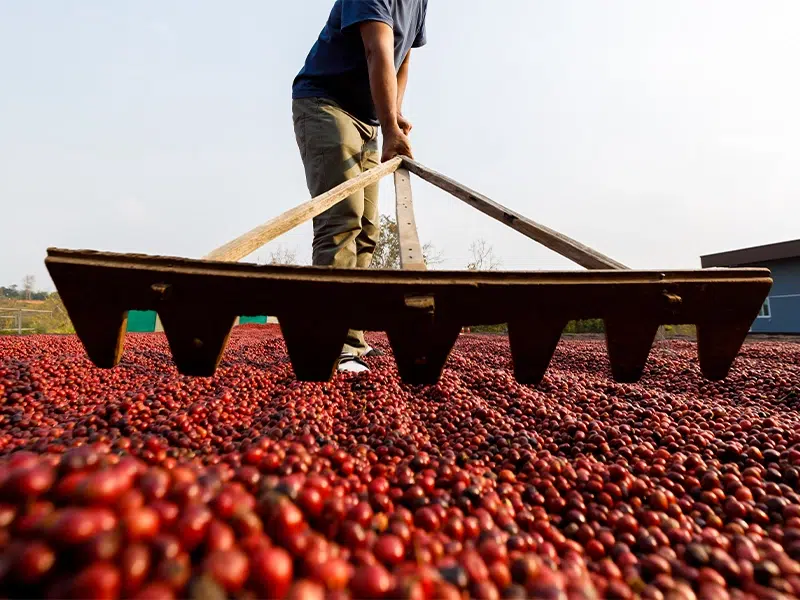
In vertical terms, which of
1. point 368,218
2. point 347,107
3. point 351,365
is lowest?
point 351,365

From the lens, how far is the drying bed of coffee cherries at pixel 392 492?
2.04 feet

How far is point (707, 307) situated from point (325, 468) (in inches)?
66.8

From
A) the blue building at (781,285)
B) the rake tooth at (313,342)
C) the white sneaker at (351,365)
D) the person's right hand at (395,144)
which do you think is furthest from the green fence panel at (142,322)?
the blue building at (781,285)

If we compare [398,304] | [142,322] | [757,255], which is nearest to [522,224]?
[398,304]

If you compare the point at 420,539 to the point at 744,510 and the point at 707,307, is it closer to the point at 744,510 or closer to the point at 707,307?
the point at 744,510

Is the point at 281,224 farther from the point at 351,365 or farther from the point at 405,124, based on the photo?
the point at 405,124

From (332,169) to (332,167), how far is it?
16 mm

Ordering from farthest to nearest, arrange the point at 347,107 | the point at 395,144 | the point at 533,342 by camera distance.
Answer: the point at 347,107
the point at 395,144
the point at 533,342

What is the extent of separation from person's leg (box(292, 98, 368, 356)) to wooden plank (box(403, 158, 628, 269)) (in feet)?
1.82

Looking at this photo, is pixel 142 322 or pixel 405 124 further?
pixel 142 322

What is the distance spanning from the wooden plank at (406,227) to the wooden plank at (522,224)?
17 centimetres

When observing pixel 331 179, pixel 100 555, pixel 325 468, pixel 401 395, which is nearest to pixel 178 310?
pixel 325 468

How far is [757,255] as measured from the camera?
16953 mm

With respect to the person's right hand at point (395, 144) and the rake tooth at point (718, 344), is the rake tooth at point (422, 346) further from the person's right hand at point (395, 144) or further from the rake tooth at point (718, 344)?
the person's right hand at point (395, 144)
